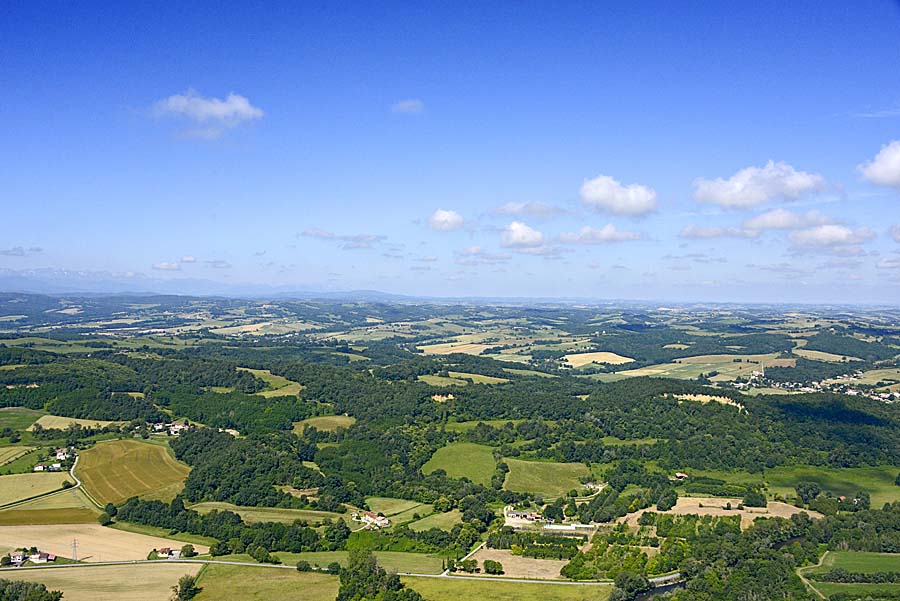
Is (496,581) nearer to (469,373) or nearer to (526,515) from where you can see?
(526,515)

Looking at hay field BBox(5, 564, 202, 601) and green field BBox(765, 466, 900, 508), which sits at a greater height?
green field BBox(765, 466, 900, 508)

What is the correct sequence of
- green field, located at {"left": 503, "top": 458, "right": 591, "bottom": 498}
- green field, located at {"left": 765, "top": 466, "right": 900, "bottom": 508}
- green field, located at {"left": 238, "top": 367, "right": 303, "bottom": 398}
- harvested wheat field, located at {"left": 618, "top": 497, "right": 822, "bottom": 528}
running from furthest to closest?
green field, located at {"left": 238, "top": 367, "right": 303, "bottom": 398}, green field, located at {"left": 503, "top": 458, "right": 591, "bottom": 498}, green field, located at {"left": 765, "top": 466, "right": 900, "bottom": 508}, harvested wheat field, located at {"left": 618, "top": 497, "right": 822, "bottom": 528}

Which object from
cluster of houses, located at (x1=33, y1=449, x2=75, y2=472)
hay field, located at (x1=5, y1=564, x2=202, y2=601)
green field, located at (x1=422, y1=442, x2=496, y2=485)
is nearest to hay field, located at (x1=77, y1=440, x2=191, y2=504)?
cluster of houses, located at (x1=33, y1=449, x2=75, y2=472)

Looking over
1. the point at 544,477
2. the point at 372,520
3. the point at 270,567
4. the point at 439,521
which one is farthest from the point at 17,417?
the point at 544,477

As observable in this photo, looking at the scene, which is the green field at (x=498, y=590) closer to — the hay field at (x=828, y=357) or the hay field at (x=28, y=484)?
the hay field at (x=28, y=484)

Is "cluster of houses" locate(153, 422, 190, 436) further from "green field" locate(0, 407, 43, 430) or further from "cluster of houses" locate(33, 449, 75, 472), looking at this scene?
"green field" locate(0, 407, 43, 430)

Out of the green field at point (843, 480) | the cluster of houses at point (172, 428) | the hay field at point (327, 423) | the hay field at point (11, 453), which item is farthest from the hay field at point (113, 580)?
the green field at point (843, 480)

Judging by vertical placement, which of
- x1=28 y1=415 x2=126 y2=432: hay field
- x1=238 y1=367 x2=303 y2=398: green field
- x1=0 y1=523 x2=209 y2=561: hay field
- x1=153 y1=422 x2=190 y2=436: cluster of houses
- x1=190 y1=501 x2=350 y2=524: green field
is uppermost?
x1=238 y1=367 x2=303 y2=398: green field

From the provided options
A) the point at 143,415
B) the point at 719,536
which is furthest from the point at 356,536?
the point at 143,415

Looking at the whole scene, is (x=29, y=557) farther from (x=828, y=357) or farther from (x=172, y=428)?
(x=828, y=357)
